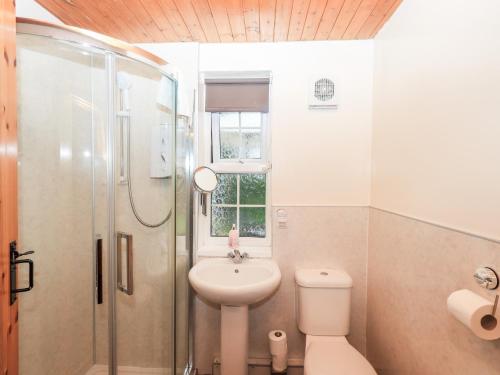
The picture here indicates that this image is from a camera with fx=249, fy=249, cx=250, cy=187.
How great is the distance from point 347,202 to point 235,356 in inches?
47.5

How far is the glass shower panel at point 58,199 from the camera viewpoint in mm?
1188

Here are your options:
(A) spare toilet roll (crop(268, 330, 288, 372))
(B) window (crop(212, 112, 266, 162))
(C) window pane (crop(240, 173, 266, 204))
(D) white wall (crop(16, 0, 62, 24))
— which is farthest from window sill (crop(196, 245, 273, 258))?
(D) white wall (crop(16, 0, 62, 24))

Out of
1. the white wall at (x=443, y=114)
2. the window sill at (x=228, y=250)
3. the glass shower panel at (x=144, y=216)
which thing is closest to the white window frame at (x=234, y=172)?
the window sill at (x=228, y=250)

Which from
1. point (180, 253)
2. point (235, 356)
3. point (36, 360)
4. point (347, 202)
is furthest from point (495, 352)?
point (36, 360)

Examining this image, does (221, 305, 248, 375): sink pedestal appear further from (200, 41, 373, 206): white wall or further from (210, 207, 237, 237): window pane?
(200, 41, 373, 206): white wall

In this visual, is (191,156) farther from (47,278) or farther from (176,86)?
(47,278)

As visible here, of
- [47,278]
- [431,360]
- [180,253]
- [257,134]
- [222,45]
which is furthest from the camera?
[257,134]

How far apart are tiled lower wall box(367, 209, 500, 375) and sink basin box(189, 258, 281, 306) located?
25.5 inches

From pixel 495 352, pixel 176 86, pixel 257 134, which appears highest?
pixel 176 86

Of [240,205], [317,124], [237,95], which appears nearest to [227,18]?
[237,95]

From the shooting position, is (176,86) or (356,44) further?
(356,44)

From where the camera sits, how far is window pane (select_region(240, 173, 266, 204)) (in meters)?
1.90

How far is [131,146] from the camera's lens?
1.37 metres

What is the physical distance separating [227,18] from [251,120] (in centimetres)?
67
